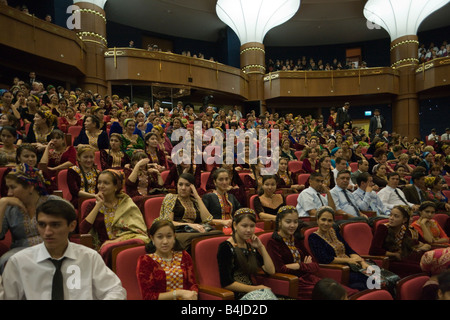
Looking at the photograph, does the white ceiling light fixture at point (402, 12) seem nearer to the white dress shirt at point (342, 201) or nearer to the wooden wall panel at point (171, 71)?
the wooden wall panel at point (171, 71)

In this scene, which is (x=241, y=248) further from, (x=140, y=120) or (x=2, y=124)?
(x=140, y=120)

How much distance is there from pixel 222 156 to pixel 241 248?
189cm

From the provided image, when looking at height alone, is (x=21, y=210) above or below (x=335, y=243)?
above

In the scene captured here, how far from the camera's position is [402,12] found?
877 centimetres

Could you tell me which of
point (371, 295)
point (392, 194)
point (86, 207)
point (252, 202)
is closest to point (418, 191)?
point (392, 194)

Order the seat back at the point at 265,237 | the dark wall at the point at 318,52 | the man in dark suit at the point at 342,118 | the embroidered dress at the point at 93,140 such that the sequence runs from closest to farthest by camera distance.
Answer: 1. the seat back at the point at 265,237
2. the embroidered dress at the point at 93,140
3. the man in dark suit at the point at 342,118
4. the dark wall at the point at 318,52

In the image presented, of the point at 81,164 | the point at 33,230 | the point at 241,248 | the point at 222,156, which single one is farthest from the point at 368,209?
the point at 33,230

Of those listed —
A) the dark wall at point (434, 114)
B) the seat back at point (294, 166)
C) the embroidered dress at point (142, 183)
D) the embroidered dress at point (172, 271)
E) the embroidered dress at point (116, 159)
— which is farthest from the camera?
the dark wall at point (434, 114)

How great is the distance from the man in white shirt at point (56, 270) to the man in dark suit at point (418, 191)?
2.67 meters

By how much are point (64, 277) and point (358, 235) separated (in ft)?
5.44

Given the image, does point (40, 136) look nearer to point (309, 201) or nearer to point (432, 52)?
point (309, 201)

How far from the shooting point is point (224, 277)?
141cm

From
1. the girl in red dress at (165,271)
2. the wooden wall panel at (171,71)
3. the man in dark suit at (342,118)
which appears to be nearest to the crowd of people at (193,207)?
the girl in red dress at (165,271)

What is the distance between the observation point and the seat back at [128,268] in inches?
55.0
